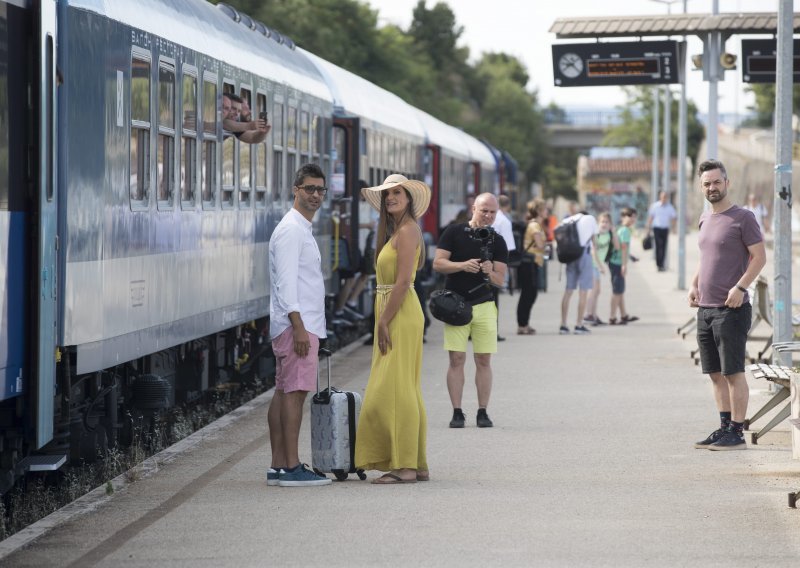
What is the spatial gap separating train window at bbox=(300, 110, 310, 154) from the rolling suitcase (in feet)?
27.1

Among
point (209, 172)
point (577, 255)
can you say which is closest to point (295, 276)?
point (209, 172)

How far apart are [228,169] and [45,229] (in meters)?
5.72

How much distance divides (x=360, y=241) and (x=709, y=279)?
1079 centimetres

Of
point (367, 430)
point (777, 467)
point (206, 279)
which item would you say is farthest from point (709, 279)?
point (206, 279)

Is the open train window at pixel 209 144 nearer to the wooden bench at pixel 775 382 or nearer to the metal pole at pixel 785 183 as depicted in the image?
the wooden bench at pixel 775 382

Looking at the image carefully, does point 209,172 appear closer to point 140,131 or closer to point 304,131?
point 140,131

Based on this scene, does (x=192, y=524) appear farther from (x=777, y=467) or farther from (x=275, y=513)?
(x=777, y=467)

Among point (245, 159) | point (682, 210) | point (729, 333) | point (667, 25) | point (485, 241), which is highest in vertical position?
point (667, 25)

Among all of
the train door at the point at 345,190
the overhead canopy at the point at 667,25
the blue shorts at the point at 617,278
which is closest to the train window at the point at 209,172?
the train door at the point at 345,190

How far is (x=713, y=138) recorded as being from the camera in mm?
25844

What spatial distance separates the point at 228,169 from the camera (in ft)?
48.9

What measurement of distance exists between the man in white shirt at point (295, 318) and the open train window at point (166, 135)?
2155 millimetres

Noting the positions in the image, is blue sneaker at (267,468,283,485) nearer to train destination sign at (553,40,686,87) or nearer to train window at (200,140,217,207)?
train window at (200,140,217,207)

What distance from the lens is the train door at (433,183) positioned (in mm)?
33344
